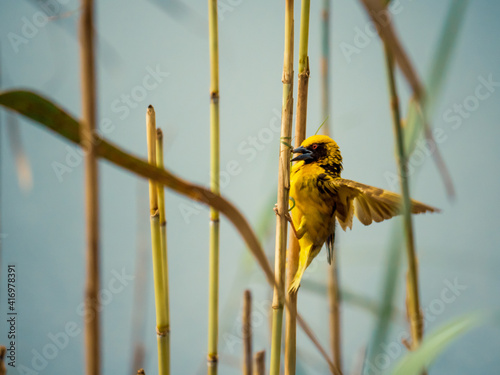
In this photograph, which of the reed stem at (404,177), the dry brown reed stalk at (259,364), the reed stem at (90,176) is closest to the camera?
the reed stem at (90,176)

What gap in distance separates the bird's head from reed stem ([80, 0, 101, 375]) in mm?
756

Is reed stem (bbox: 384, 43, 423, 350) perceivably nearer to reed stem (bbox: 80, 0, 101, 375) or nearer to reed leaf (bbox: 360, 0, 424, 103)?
reed leaf (bbox: 360, 0, 424, 103)

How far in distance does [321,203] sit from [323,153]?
13cm

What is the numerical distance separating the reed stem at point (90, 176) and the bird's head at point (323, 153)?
76 cm

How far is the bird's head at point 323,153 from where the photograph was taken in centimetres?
102

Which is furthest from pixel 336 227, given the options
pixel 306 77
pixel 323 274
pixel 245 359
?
pixel 306 77

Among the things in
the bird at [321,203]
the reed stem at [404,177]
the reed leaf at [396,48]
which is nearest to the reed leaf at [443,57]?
the reed stem at [404,177]

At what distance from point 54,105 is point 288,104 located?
1.28 feet

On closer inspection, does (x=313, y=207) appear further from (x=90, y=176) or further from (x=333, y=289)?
(x=90, y=176)

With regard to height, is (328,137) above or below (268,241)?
above

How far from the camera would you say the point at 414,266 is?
0.60 metres

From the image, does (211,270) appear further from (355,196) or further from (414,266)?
(355,196)

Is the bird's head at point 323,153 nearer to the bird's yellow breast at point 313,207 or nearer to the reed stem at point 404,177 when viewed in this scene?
the bird's yellow breast at point 313,207

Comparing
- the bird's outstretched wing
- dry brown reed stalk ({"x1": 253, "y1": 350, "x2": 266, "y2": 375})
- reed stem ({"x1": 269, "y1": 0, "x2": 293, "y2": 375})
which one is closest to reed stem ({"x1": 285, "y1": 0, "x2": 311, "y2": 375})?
reed stem ({"x1": 269, "y1": 0, "x2": 293, "y2": 375})
